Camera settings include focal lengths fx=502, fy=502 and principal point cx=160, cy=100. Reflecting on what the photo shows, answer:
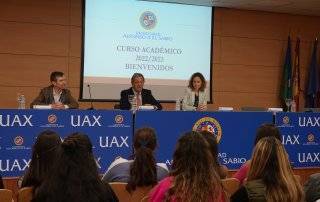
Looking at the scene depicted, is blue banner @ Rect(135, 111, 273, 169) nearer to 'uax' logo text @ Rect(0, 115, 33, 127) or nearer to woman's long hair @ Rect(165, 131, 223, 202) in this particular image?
'uax' logo text @ Rect(0, 115, 33, 127)

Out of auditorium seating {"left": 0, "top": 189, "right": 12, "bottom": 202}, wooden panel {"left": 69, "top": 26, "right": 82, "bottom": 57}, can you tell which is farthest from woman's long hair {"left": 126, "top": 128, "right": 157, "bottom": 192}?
wooden panel {"left": 69, "top": 26, "right": 82, "bottom": 57}

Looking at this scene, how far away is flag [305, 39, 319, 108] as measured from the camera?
947cm

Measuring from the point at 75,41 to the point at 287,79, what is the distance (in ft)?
13.1

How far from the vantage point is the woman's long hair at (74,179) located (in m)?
2.28

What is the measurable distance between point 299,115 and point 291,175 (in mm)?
4056

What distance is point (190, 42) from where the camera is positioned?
28.4 feet

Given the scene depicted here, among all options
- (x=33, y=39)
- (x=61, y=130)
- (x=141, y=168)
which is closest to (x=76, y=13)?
(x=33, y=39)

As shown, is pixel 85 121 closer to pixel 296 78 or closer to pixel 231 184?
pixel 231 184

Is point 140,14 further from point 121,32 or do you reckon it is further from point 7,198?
point 7,198

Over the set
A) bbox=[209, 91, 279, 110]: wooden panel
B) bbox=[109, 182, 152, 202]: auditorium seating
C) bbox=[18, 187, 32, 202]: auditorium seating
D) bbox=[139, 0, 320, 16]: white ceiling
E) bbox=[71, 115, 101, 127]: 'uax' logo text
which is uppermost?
bbox=[139, 0, 320, 16]: white ceiling

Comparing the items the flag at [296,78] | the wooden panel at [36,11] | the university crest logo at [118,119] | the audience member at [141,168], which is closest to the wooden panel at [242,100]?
the flag at [296,78]

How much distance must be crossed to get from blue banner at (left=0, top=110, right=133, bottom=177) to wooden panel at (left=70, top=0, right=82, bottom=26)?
2.86m

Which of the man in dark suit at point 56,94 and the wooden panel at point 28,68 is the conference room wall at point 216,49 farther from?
the man in dark suit at point 56,94

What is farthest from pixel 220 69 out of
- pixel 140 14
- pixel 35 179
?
pixel 35 179
